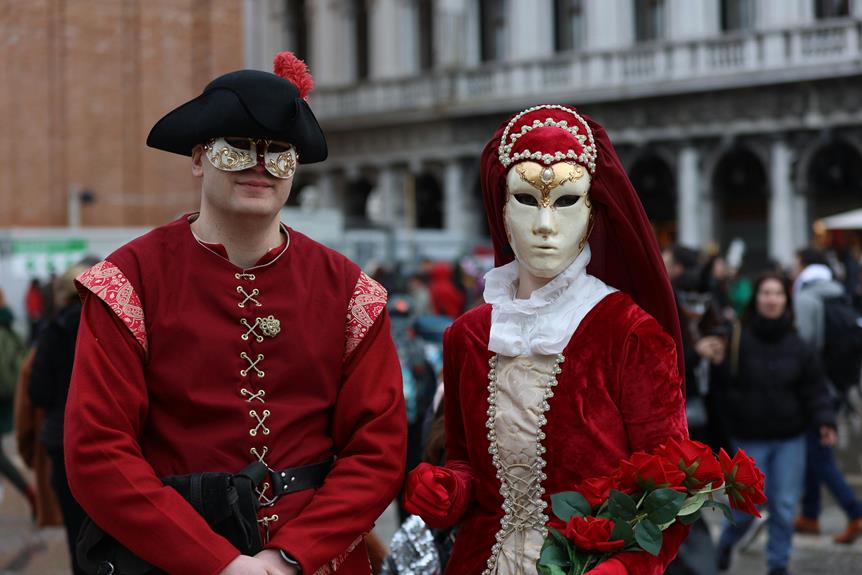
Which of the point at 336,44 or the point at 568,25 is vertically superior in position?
the point at 336,44

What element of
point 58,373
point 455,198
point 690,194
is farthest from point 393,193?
point 58,373

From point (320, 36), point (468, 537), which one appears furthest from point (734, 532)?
point (320, 36)

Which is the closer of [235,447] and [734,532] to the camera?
[235,447]

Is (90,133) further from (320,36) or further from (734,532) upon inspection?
(734,532)

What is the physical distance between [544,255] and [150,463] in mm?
1138

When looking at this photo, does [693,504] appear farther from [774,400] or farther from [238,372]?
[774,400]

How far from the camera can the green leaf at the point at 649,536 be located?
3.15 meters

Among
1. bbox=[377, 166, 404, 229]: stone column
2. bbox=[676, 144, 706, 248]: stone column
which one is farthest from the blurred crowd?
bbox=[377, 166, 404, 229]: stone column

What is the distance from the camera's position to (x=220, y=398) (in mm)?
3289

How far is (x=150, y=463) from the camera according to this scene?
330 centimetres

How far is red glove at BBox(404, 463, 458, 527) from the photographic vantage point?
3.41 meters

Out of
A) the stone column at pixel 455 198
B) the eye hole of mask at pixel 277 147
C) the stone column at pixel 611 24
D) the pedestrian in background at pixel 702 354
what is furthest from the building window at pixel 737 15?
the eye hole of mask at pixel 277 147

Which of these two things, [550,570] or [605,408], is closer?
[550,570]

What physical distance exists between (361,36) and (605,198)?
32439 millimetres
